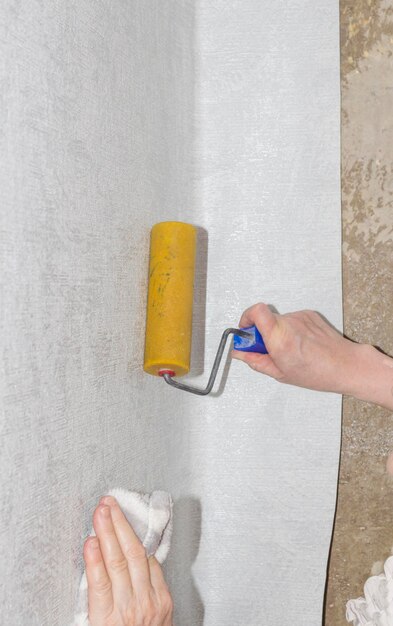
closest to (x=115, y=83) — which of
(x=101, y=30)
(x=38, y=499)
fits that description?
(x=101, y=30)

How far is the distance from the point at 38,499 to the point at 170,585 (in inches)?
22.5

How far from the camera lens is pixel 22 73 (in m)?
0.80

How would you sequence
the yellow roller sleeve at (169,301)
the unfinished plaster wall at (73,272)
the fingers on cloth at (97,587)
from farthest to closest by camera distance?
the yellow roller sleeve at (169,301)
the fingers on cloth at (97,587)
the unfinished plaster wall at (73,272)

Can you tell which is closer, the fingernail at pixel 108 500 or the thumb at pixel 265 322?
the fingernail at pixel 108 500

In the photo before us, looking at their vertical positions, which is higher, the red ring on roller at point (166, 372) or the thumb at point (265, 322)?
the thumb at point (265, 322)

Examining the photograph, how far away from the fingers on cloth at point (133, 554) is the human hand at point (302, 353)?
414 mm

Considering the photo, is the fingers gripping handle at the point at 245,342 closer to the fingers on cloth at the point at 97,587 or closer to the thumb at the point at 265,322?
the thumb at the point at 265,322

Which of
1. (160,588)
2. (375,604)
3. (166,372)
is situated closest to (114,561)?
(160,588)

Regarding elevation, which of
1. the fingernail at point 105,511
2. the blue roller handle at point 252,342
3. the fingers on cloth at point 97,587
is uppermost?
the blue roller handle at point 252,342

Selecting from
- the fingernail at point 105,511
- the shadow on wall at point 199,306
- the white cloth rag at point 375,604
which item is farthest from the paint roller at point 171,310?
the white cloth rag at point 375,604

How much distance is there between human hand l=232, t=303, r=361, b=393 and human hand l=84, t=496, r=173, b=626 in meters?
0.42

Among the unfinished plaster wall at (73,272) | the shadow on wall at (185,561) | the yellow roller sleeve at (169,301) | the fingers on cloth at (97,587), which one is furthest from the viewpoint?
the shadow on wall at (185,561)

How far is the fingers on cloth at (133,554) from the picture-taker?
929mm

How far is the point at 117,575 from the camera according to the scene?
0.92 metres
